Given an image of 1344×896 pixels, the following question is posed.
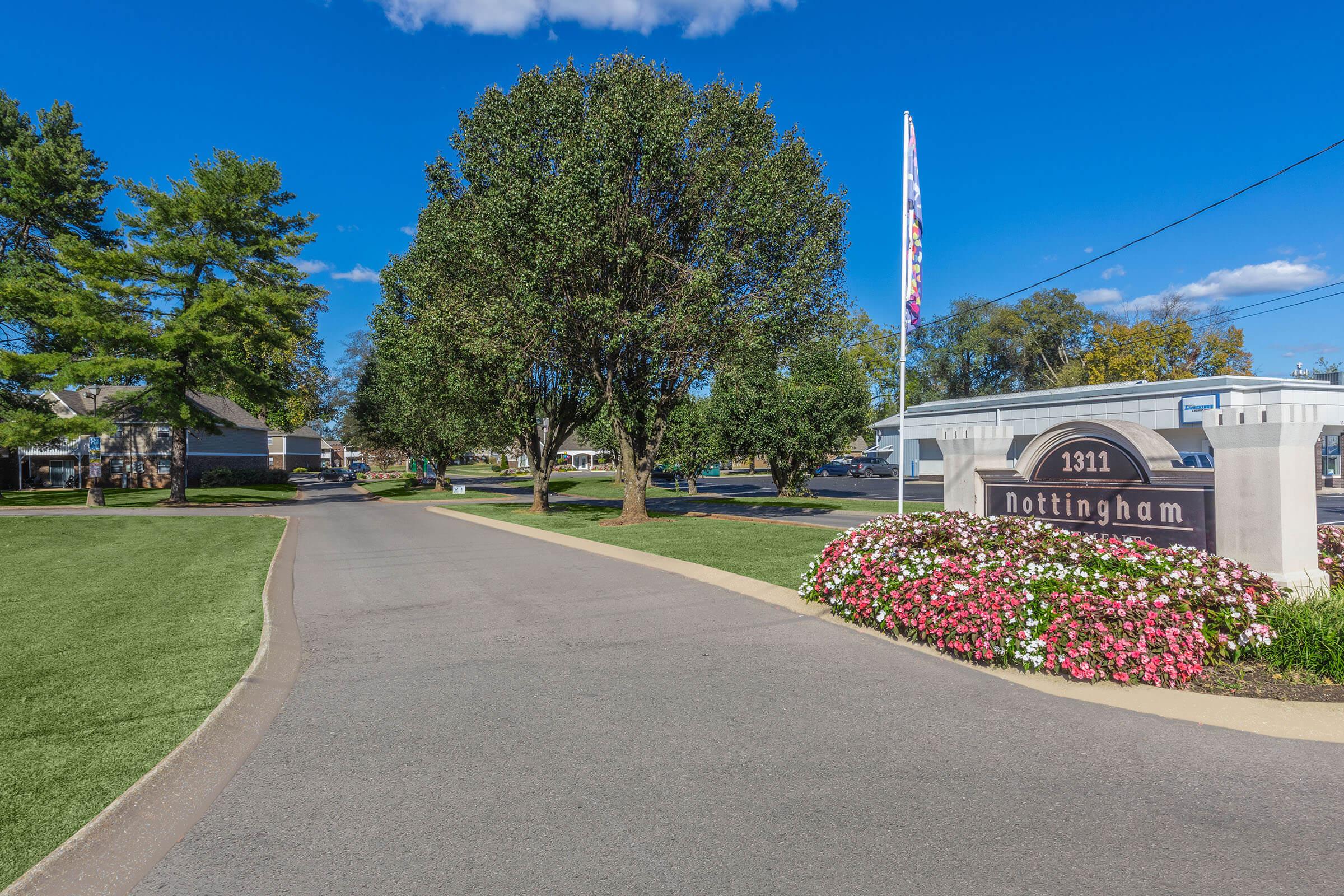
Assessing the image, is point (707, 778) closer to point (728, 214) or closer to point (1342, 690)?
point (1342, 690)

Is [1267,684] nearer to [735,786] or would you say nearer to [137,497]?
[735,786]

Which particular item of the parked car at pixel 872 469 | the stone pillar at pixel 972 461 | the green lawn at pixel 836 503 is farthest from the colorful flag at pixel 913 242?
the parked car at pixel 872 469

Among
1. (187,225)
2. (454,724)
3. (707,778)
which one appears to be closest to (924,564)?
(707,778)

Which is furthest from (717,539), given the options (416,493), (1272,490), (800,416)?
(416,493)

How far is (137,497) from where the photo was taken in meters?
35.2

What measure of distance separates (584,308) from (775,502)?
42.9ft

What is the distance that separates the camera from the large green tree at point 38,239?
27.1 m

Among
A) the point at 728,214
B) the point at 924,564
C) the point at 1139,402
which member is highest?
the point at 728,214

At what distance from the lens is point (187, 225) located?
29953 mm

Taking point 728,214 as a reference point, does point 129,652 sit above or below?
below

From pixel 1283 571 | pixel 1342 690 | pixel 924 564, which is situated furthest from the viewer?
pixel 924 564

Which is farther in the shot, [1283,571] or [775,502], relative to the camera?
[775,502]

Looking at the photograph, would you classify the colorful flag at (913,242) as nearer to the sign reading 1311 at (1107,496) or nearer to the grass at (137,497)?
the sign reading 1311 at (1107,496)

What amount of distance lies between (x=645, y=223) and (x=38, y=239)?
34876 millimetres
